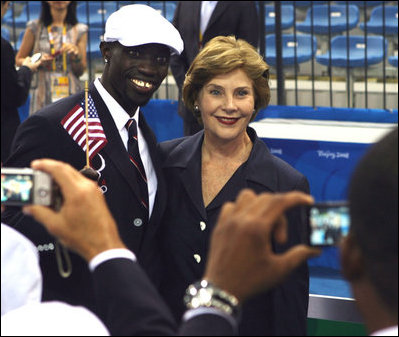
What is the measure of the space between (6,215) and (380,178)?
6.05 feet

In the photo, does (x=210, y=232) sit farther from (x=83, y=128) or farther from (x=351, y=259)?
(x=351, y=259)

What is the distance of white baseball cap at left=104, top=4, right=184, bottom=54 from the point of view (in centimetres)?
342

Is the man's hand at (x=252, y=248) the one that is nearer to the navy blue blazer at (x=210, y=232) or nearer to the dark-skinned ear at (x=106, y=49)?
the navy blue blazer at (x=210, y=232)

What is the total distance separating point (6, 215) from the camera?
3115 mm

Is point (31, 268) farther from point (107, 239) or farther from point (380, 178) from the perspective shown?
point (380, 178)

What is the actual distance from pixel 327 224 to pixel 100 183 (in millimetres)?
1757

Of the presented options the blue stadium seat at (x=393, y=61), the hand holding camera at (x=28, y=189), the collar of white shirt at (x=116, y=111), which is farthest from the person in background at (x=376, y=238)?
the blue stadium seat at (x=393, y=61)

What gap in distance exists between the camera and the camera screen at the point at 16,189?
174 cm

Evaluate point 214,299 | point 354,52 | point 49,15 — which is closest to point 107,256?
point 214,299

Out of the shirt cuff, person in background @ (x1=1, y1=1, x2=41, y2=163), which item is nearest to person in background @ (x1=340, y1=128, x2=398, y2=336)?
the shirt cuff

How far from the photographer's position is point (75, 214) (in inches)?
66.3

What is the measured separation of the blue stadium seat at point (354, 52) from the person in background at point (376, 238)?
26.1 ft

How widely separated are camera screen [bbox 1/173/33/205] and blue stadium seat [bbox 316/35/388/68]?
309 inches

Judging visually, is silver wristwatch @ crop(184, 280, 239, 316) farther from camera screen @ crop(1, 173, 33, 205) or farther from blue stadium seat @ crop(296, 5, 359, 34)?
blue stadium seat @ crop(296, 5, 359, 34)
